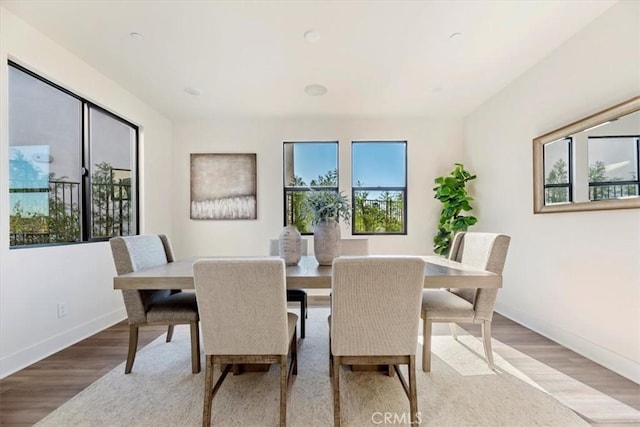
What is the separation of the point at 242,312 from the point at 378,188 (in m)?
3.28

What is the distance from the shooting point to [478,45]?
8.40 ft

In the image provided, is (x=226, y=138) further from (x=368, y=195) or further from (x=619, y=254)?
(x=619, y=254)

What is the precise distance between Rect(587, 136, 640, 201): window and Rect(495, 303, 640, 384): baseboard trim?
44.9 inches

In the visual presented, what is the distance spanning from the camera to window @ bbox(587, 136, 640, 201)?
200 cm

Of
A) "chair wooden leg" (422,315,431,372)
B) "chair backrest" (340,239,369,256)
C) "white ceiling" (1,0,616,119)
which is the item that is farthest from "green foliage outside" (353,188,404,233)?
"chair wooden leg" (422,315,431,372)

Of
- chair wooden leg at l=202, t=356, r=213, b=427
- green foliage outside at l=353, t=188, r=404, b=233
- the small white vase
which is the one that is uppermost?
green foliage outside at l=353, t=188, r=404, b=233

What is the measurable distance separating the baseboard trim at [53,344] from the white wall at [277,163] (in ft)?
4.65

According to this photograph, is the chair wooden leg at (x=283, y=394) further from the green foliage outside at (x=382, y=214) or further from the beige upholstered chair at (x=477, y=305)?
the green foliage outside at (x=382, y=214)

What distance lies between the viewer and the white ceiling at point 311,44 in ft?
7.05

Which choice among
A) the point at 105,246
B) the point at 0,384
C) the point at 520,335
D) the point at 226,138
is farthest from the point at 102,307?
the point at 520,335

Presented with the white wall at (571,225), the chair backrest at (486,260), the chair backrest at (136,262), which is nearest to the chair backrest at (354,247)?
the chair backrest at (486,260)

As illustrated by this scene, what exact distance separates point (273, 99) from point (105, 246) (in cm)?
251

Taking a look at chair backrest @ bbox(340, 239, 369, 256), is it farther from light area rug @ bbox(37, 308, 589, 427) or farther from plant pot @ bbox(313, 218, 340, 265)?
light area rug @ bbox(37, 308, 589, 427)

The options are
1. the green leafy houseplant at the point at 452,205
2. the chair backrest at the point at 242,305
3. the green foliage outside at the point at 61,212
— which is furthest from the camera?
the green leafy houseplant at the point at 452,205
